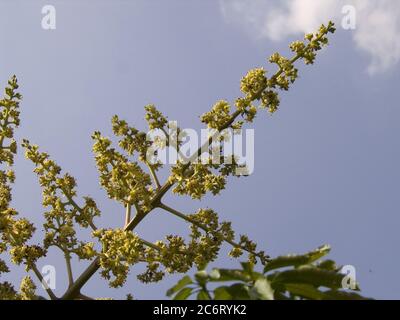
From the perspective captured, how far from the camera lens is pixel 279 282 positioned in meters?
2.96

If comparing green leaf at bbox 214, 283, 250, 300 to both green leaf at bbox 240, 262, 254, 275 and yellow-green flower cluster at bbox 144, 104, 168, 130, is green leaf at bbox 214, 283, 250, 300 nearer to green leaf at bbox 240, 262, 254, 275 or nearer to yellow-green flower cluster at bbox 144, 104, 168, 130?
green leaf at bbox 240, 262, 254, 275

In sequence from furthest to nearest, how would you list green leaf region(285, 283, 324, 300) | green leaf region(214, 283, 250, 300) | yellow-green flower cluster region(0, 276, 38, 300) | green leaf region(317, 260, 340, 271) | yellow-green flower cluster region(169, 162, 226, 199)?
1. yellow-green flower cluster region(169, 162, 226, 199)
2. yellow-green flower cluster region(0, 276, 38, 300)
3. green leaf region(317, 260, 340, 271)
4. green leaf region(214, 283, 250, 300)
5. green leaf region(285, 283, 324, 300)

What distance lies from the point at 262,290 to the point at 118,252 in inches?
195

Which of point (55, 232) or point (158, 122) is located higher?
point (158, 122)

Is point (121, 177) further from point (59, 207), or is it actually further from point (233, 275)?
point (233, 275)

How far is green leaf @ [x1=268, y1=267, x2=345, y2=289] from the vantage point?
289cm

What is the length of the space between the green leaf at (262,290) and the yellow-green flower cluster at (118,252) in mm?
4687

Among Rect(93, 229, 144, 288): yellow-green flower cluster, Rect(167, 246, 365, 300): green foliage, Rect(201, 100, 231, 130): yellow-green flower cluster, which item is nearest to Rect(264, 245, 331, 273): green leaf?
Rect(167, 246, 365, 300): green foliage

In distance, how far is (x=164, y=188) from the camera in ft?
27.6

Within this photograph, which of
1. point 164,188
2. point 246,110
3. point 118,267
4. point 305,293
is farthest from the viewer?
point 246,110
